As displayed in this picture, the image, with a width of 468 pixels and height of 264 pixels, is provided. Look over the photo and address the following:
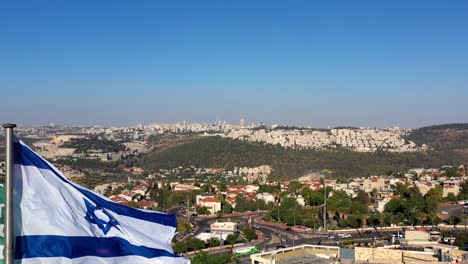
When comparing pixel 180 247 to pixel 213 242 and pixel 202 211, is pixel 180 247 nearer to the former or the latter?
pixel 213 242

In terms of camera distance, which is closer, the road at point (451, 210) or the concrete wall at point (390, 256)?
the concrete wall at point (390, 256)

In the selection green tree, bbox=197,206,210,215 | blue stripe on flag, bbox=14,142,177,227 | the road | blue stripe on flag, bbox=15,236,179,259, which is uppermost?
blue stripe on flag, bbox=14,142,177,227

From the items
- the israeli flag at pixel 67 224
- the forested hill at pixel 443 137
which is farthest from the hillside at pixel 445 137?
the israeli flag at pixel 67 224

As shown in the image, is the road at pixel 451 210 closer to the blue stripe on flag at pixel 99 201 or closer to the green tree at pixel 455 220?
the green tree at pixel 455 220

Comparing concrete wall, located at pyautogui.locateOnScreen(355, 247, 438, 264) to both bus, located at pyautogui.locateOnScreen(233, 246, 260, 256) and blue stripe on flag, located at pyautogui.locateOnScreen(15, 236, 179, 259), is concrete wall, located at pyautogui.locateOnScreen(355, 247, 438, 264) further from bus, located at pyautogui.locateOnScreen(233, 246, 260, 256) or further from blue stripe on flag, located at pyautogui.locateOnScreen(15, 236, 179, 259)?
blue stripe on flag, located at pyautogui.locateOnScreen(15, 236, 179, 259)

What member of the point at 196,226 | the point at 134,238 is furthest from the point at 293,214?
the point at 134,238

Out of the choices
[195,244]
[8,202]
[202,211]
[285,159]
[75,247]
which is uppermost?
[8,202]

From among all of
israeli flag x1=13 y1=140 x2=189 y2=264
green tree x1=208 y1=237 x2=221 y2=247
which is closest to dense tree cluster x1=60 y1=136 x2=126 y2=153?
green tree x1=208 y1=237 x2=221 y2=247

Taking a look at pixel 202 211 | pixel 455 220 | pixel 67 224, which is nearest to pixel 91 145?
pixel 202 211
